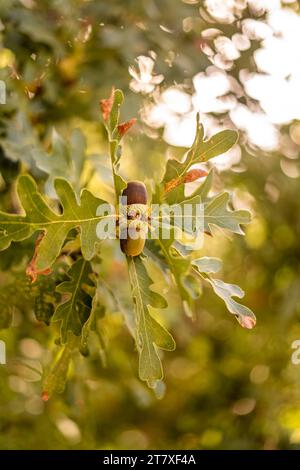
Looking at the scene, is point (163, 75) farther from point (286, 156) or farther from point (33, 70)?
point (286, 156)

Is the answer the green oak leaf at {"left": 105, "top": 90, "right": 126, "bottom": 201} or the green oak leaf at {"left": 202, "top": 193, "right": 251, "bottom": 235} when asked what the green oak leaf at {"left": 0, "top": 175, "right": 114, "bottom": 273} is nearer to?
the green oak leaf at {"left": 105, "top": 90, "right": 126, "bottom": 201}

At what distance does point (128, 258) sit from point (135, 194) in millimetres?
76

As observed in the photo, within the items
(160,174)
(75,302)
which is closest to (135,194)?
(75,302)

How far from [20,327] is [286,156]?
767mm

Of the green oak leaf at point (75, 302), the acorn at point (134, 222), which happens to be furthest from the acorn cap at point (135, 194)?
the green oak leaf at point (75, 302)

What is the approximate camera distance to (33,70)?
129 cm

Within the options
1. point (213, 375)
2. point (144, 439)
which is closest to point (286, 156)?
point (213, 375)

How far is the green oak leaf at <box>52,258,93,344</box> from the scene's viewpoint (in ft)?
2.89

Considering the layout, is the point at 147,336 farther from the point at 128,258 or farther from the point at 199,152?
the point at 199,152

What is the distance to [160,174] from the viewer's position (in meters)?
1.48

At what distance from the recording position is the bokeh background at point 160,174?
1.32 m

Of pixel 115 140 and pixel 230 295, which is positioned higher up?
pixel 115 140

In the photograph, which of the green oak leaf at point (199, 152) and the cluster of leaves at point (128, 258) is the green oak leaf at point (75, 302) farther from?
the green oak leaf at point (199, 152)

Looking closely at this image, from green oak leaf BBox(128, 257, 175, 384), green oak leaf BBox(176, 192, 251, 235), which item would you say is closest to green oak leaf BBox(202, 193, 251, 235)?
green oak leaf BBox(176, 192, 251, 235)
